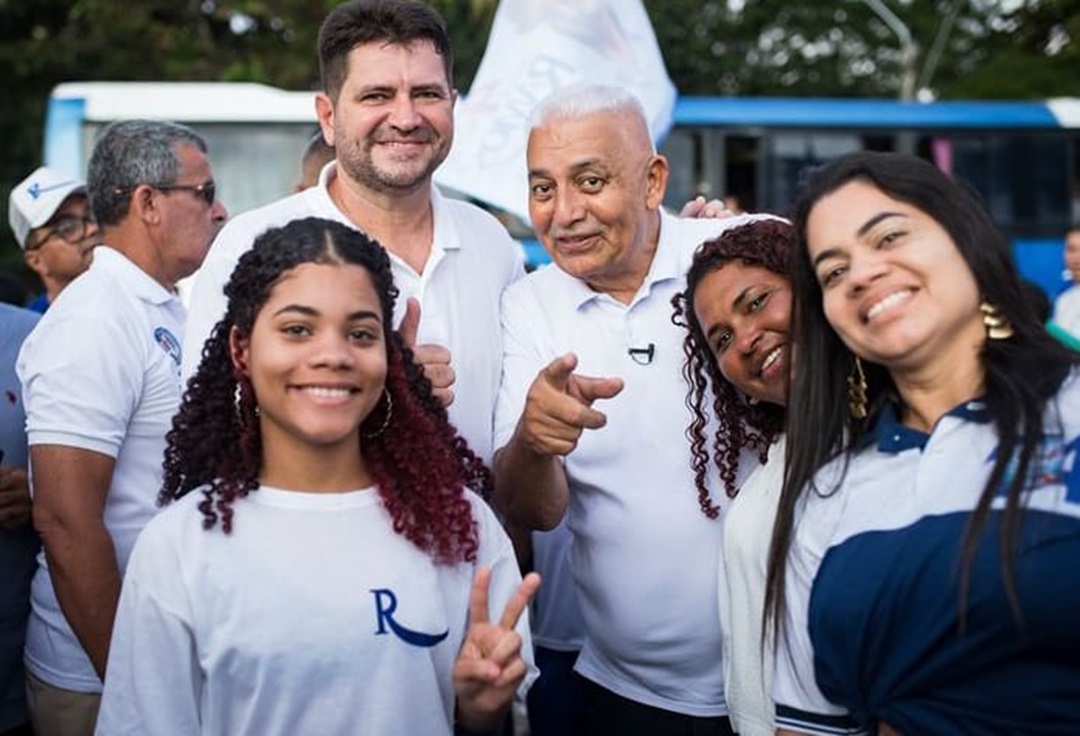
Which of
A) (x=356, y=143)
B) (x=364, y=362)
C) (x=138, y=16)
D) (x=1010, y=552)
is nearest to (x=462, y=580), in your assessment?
(x=364, y=362)

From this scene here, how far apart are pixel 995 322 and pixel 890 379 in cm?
27

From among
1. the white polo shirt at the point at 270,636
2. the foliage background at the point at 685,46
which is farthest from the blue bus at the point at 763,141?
the white polo shirt at the point at 270,636

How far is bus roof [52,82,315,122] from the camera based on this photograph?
1344 cm

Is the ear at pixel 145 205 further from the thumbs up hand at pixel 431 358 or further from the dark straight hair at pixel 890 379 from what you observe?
the dark straight hair at pixel 890 379

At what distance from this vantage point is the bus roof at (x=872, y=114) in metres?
15.0

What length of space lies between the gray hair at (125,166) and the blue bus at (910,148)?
11367mm

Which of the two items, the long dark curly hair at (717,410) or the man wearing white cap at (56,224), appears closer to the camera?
the long dark curly hair at (717,410)

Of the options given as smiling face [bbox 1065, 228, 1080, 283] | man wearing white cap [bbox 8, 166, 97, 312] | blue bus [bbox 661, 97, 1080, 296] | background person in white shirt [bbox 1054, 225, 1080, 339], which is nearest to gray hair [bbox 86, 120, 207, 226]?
man wearing white cap [bbox 8, 166, 97, 312]

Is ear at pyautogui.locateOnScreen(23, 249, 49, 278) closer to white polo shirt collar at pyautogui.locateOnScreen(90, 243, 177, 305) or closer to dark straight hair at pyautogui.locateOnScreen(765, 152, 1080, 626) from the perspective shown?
white polo shirt collar at pyautogui.locateOnScreen(90, 243, 177, 305)

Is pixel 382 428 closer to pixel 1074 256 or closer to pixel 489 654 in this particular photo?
pixel 489 654

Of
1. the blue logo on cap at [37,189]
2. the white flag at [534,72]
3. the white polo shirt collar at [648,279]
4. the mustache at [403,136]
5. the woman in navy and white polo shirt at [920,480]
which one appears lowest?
the woman in navy and white polo shirt at [920,480]

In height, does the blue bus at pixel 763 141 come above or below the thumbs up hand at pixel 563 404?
above

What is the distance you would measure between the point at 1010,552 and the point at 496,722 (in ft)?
3.67

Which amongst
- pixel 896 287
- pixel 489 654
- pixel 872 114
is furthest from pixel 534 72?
pixel 872 114
